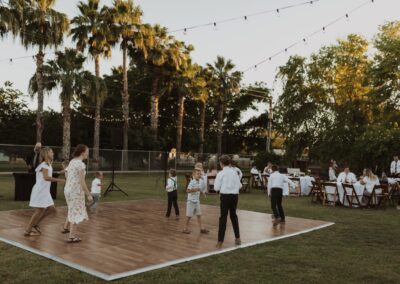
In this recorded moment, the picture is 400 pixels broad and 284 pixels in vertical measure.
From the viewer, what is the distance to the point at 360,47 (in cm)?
2909

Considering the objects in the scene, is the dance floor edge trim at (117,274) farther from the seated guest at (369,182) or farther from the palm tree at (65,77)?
the palm tree at (65,77)

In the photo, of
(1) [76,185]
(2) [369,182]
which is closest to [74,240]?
(1) [76,185]

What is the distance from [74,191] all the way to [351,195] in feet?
31.8

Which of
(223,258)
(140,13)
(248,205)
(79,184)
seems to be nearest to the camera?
(223,258)

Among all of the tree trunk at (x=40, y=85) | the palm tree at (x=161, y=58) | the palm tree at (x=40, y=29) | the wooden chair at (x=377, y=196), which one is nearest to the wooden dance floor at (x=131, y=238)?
the wooden chair at (x=377, y=196)

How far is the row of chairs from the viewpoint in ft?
44.4

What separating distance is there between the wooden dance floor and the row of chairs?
3871mm

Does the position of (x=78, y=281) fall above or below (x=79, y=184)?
below

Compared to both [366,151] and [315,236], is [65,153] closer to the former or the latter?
[366,151]

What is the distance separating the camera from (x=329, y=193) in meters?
14.2

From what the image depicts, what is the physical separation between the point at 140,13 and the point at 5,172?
49.4 feet

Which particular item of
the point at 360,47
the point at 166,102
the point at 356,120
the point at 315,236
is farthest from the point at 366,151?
the point at 166,102

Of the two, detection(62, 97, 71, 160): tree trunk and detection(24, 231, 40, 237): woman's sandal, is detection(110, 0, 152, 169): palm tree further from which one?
detection(24, 231, 40, 237): woman's sandal

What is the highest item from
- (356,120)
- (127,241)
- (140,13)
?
(140,13)
